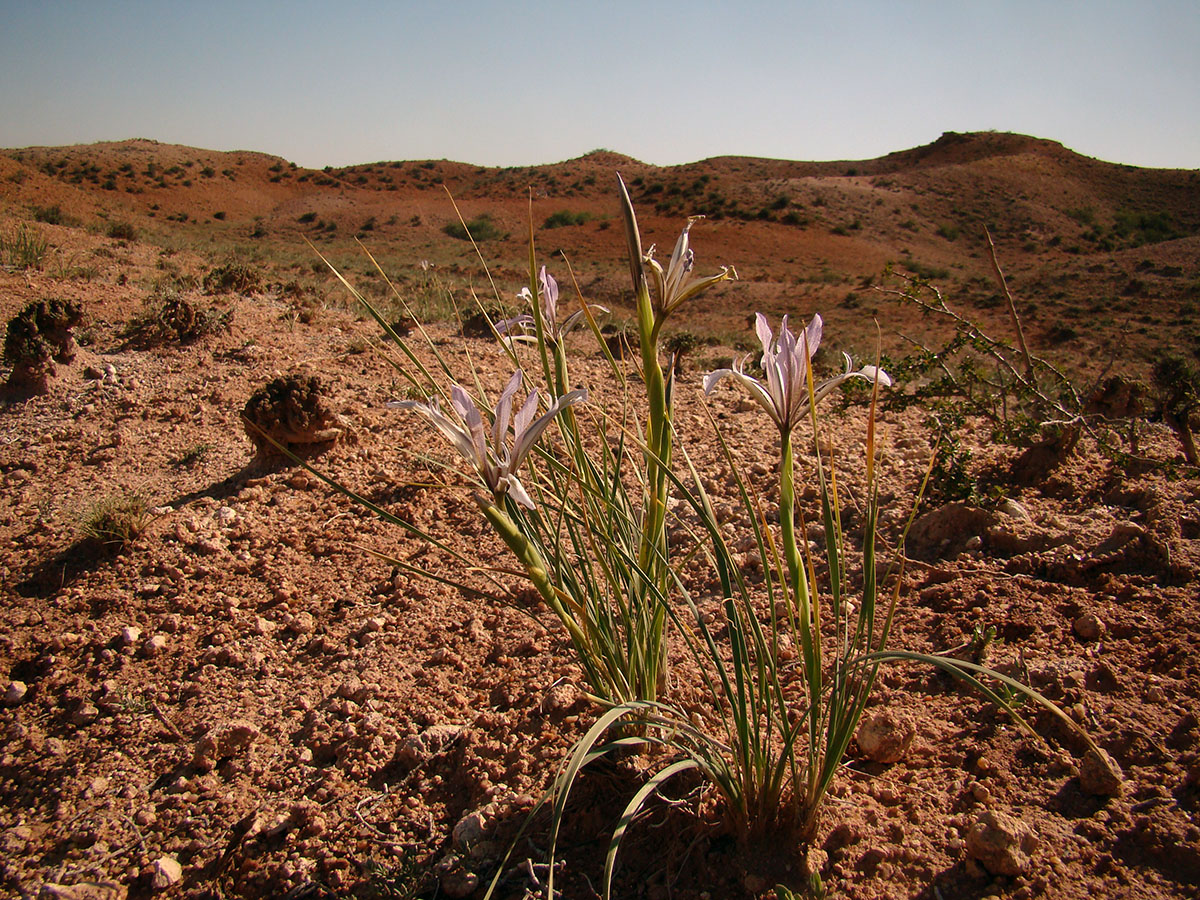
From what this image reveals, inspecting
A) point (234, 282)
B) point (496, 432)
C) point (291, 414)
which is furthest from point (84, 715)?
point (234, 282)

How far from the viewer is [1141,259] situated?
20.8 meters

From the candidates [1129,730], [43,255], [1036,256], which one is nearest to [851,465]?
[1129,730]

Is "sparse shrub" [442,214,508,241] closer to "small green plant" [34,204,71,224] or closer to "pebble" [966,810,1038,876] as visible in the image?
"small green plant" [34,204,71,224]

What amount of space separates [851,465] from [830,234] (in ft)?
99.9

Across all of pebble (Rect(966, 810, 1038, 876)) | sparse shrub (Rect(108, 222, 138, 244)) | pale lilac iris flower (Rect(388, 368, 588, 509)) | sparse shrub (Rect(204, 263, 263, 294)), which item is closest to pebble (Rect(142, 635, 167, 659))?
pale lilac iris flower (Rect(388, 368, 588, 509))

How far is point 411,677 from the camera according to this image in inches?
85.3

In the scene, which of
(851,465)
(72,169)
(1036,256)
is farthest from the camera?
(72,169)

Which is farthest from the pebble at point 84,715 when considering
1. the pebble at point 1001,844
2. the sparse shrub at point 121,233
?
the sparse shrub at point 121,233

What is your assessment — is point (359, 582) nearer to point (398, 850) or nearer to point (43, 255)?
point (398, 850)

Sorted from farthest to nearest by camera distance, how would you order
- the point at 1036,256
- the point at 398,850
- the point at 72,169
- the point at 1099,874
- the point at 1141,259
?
the point at 72,169, the point at 1036,256, the point at 1141,259, the point at 398,850, the point at 1099,874

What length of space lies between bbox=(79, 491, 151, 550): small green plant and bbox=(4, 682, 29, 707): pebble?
67cm

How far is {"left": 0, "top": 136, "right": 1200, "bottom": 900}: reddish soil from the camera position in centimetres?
151

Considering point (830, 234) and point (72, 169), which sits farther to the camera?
point (72, 169)

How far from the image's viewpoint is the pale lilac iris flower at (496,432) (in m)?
1.02
